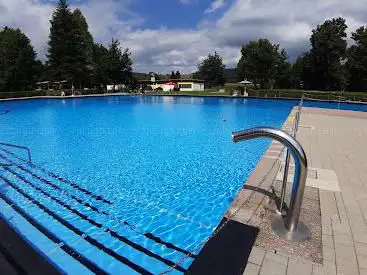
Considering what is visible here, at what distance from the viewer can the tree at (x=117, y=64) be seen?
45375 millimetres

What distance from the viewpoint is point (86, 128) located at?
1458cm

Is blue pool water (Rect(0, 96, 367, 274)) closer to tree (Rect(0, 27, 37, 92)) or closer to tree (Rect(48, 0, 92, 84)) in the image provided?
tree (Rect(48, 0, 92, 84))

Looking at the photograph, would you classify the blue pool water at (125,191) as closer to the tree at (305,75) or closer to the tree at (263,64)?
the tree at (263,64)

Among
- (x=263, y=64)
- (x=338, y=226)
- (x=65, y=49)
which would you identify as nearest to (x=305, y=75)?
(x=263, y=64)

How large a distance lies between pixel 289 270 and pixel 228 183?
4029 millimetres

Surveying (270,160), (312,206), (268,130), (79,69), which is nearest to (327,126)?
(270,160)

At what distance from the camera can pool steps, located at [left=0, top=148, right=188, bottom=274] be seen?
371 centimetres

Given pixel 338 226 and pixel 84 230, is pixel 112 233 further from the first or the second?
pixel 338 226

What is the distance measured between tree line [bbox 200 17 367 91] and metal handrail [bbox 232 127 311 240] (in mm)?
42639

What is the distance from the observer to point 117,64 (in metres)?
45.8

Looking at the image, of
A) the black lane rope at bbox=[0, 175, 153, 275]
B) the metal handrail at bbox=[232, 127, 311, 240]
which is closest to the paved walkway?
the metal handrail at bbox=[232, 127, 311, 240]

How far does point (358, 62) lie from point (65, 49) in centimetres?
4277

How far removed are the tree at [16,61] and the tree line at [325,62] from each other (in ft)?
112

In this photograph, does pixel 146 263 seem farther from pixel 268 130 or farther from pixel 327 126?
pixel 327 126
